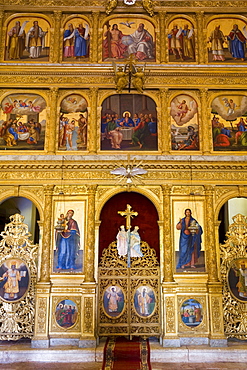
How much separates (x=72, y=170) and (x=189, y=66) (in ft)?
15.8

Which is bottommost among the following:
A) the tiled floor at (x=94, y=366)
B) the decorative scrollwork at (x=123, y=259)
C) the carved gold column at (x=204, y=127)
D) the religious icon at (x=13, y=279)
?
the tiled floor at (x=94, y=366)

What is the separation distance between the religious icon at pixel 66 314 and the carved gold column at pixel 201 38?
8281 millimetres

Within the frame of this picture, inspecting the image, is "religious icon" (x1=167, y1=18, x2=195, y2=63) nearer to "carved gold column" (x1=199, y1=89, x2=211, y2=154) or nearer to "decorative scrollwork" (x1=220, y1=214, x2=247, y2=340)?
"carved gold column" (x1=199, y1=89, x2=211, y2=154)

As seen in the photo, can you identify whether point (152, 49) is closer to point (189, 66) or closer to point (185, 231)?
point (189, 66)

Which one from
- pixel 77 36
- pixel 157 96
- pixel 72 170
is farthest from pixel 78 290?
pixel 77 36

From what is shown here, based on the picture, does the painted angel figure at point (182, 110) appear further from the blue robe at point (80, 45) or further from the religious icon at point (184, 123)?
the blue robe at point (80, 45)

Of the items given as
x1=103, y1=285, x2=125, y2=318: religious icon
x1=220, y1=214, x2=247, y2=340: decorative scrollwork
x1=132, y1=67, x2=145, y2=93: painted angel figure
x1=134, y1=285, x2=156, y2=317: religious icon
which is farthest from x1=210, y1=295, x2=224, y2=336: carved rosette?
x1=132, y1=67, x2=145, y2=93: painted angel figure

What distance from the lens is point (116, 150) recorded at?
11.2 meters

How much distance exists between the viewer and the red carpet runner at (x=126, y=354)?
8.83m

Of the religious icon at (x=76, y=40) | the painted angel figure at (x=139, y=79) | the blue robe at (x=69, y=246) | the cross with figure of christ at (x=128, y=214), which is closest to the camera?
the blue robe at (x=69, y=246)

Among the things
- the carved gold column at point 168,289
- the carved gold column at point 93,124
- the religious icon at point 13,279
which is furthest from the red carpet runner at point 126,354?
the carved gold column at point 93,124

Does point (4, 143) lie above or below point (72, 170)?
above

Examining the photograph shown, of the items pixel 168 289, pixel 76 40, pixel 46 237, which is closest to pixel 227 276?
pixel 168 289

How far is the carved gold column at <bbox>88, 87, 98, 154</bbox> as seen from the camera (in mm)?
11120
